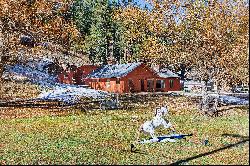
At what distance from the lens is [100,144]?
22297 mm

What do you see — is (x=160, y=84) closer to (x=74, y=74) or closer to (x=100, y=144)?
(x=74, y=74)

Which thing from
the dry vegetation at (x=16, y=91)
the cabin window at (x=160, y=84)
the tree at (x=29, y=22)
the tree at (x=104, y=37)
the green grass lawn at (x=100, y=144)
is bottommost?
the green grass lawn at (x=100, y=144)

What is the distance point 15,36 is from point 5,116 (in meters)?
9.24

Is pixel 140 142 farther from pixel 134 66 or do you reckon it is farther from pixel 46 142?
pixel 134 66

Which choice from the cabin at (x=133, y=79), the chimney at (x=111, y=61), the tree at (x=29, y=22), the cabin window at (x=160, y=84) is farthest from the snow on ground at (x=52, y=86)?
the chimney at (x=111, y=61)

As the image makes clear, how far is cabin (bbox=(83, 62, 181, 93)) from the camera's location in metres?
81.6

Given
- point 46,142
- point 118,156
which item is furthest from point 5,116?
point 118,156

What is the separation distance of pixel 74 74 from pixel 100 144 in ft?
261

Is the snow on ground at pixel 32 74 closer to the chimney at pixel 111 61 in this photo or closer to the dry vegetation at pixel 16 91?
the dry vegetation at pixel 16 91

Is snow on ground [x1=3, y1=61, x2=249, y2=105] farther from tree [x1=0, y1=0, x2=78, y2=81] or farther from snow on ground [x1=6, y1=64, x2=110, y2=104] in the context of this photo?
tree [x1=0, y1=0, x2=78, y2=81]

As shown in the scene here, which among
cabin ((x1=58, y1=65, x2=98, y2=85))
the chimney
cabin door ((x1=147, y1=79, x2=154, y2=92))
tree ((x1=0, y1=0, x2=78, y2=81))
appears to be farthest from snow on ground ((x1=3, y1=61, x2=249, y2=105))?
the chimney

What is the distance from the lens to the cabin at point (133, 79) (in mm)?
81625

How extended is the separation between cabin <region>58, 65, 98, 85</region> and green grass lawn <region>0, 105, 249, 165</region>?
6740 centimetres

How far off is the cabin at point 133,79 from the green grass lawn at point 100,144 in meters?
48.9
